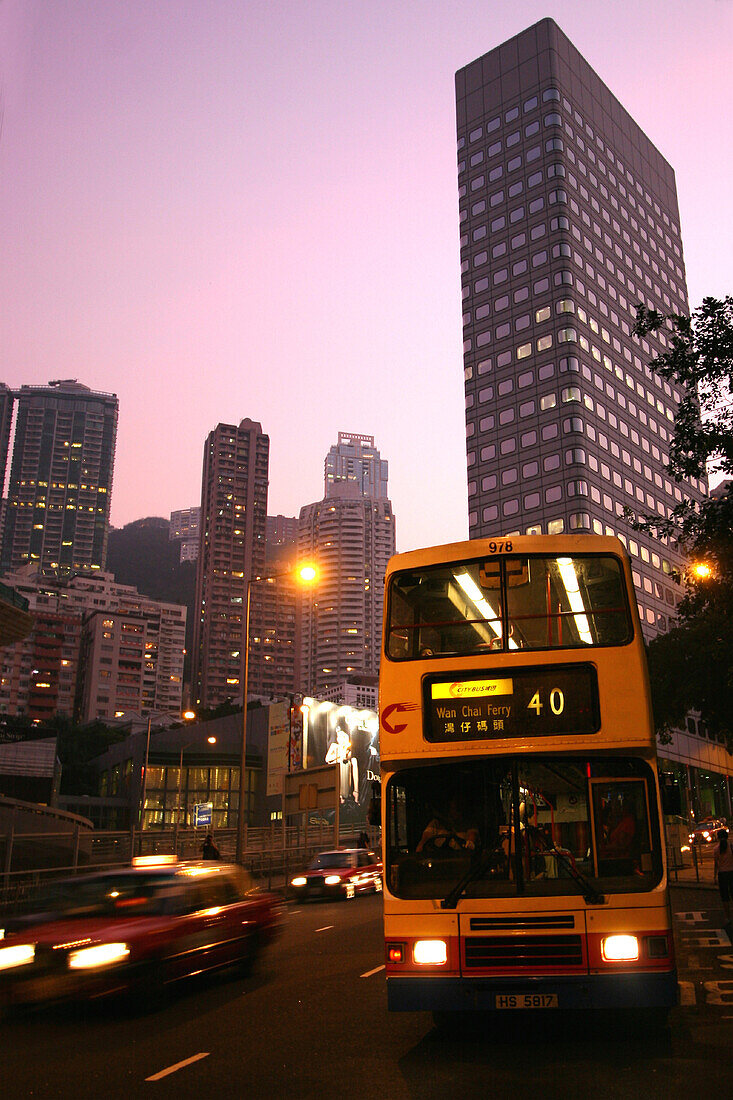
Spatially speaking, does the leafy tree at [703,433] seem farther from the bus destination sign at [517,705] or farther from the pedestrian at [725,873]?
the bus destination sign at [517,705]

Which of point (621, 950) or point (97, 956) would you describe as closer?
point (621, 950)

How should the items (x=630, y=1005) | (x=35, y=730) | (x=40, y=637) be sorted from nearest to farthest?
(x=630, y=1005) < (x=35, y=730) < (x=40, y=637)

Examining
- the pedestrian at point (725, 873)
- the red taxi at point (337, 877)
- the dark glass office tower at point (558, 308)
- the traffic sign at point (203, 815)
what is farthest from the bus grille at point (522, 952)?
the dark glass office tower at point (558, 308)

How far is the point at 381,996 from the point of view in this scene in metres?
10.7

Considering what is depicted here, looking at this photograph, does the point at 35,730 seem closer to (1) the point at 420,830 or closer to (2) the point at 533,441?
(2) the point at 533,441

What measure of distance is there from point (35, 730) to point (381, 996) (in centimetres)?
10712

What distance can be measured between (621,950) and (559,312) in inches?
3820

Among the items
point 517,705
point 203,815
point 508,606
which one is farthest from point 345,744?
point 517,705

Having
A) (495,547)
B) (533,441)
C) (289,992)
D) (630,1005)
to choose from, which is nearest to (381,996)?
(289,992)

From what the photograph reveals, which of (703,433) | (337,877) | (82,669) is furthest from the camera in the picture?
(82,669)

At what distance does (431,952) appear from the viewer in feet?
26.5

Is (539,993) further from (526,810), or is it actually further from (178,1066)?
(178,1066)

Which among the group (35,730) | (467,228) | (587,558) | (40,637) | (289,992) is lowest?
(289,992)

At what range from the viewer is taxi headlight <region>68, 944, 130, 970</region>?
382 inches
